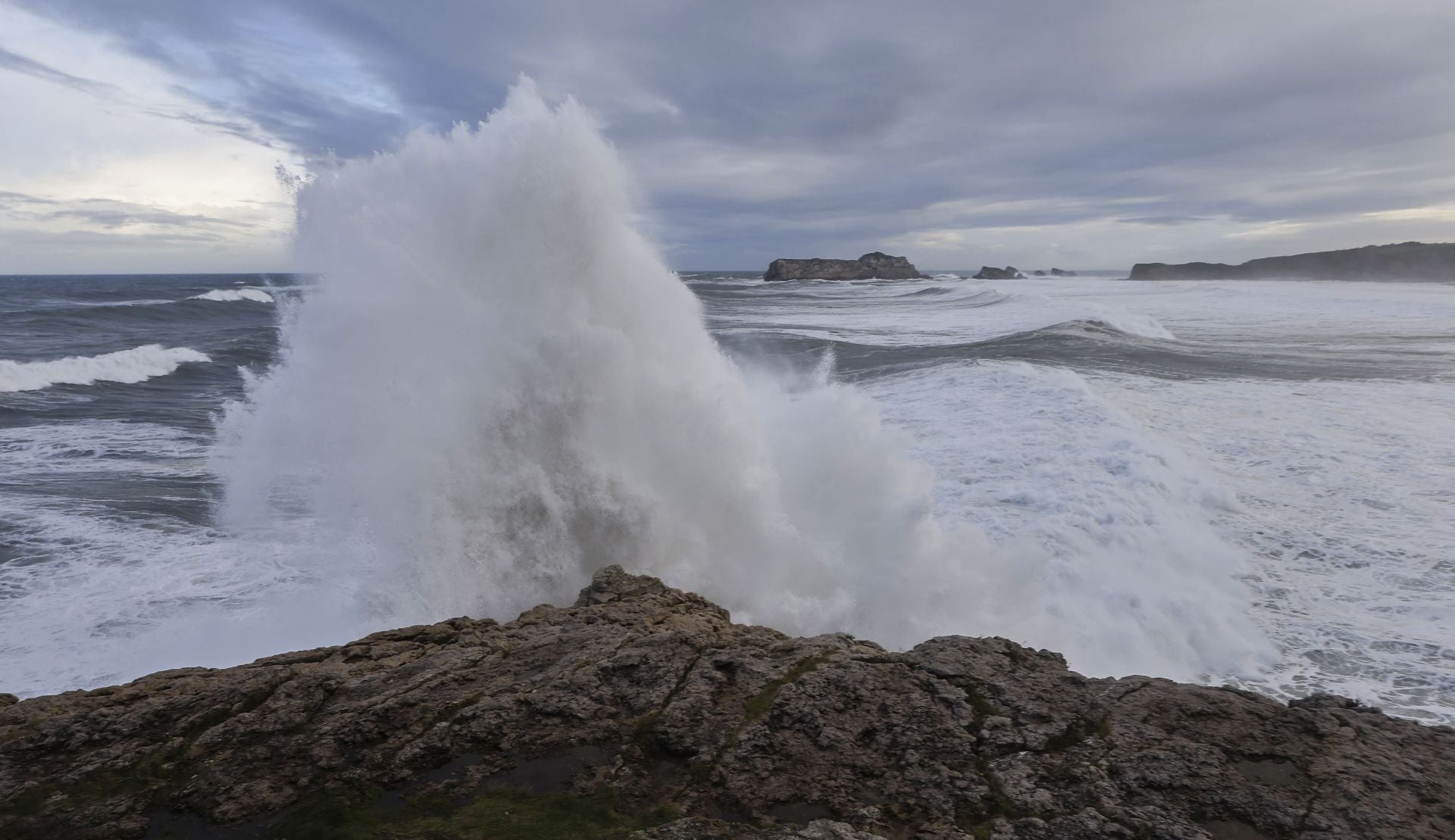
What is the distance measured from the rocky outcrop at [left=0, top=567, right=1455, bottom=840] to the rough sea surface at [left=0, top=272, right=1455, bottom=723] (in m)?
2.43

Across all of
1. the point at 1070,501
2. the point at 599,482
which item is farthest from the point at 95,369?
the point at 1070,501

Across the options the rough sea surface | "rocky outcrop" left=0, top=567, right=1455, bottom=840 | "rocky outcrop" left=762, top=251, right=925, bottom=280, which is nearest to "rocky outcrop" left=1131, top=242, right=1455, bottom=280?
"rocky outcrop" left=762, top=251, right=925, bottom=280

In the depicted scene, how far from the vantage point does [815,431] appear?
895 centimetres

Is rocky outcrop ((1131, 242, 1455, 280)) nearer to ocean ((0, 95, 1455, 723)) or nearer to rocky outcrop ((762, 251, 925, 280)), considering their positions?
rocky outcrop ((762, 251, 925, 280))

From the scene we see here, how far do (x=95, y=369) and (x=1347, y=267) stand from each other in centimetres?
9485

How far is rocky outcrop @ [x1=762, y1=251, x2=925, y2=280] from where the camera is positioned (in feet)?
341

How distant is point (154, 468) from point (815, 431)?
9434 millimetres

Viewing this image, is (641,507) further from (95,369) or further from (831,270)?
(831,270)

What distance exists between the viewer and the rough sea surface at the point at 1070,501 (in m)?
5.90

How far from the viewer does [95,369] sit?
66.4 feet

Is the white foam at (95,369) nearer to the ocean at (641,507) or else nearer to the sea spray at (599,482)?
the ocean at (641,507)

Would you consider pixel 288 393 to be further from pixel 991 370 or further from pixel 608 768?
pixel 991 370

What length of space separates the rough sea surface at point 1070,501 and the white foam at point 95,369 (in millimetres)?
82

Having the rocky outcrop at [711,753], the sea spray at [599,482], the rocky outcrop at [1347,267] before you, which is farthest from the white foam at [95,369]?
the rocky outcrop at [1347,267]
